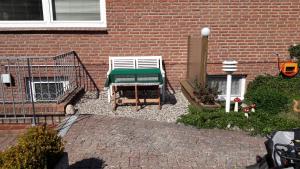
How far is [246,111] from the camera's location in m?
5.98

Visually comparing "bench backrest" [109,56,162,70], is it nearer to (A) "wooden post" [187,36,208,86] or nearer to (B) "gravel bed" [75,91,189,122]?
(A) "wooden post" [187,36,208,86]

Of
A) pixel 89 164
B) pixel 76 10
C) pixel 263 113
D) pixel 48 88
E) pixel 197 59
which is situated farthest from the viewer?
pixel 76 10

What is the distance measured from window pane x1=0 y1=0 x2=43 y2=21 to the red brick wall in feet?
1.31

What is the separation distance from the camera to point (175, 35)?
7.80 m

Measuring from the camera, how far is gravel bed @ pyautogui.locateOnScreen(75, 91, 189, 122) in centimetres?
632

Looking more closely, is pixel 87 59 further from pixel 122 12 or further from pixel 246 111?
pixel 246 111

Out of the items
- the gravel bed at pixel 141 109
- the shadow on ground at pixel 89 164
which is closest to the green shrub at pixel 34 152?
the shadow on ground at pixel 89 164

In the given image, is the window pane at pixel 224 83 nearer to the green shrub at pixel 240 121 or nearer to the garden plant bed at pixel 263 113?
the garden plant bed at pixel 263 113

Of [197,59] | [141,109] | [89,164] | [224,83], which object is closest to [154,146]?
[89,164]

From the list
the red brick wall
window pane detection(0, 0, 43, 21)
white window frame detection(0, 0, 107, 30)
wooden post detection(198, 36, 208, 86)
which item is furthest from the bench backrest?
window pane detection(0, 0, 43, 21)

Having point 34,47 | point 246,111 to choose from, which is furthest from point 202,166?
point 34,47

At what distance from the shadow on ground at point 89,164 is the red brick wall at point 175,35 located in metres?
3.82

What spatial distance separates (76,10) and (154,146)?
4501mm

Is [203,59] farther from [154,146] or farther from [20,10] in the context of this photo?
[20,10]
